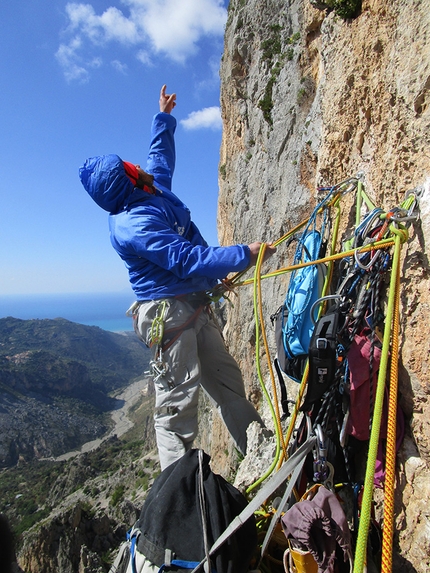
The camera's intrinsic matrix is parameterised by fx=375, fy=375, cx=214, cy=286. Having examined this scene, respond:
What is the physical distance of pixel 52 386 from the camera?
107938 millimetres

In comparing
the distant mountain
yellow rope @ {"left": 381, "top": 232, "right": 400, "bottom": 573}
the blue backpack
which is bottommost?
the distant mountain

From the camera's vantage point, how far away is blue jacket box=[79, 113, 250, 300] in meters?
3.11

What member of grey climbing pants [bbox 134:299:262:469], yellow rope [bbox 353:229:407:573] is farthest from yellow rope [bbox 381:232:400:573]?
grey climbing pants [bbox 134:299:262:469]

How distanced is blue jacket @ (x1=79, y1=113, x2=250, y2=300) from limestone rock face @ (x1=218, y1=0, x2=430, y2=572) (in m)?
1.30

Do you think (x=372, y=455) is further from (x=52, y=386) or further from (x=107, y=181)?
(x=52, y=386)

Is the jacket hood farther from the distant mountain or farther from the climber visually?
the distant mountain

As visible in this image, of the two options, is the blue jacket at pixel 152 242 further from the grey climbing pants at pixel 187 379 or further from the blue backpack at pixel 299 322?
the blue backpack at pixel 299 322

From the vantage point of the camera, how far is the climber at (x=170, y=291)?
315 cm

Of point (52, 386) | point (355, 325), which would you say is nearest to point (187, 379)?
point (355, 325)

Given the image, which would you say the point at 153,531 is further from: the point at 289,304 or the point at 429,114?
the point at 429,114

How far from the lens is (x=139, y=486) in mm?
45156

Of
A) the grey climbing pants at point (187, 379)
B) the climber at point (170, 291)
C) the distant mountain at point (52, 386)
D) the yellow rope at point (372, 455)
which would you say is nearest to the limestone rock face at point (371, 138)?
the yellow rope at point (372, 455)

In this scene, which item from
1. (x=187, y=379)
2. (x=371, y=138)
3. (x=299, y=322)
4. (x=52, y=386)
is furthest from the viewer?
(x=52, y=386)

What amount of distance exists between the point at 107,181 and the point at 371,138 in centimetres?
235
